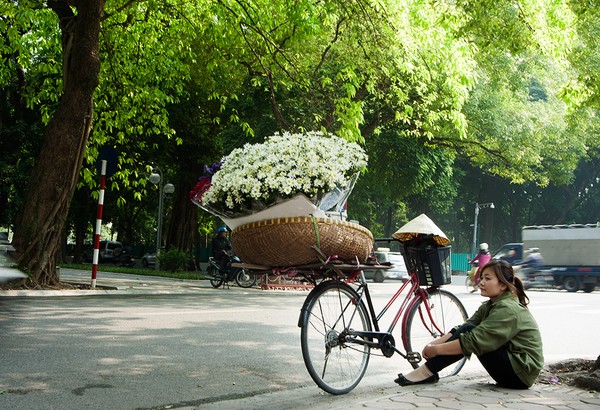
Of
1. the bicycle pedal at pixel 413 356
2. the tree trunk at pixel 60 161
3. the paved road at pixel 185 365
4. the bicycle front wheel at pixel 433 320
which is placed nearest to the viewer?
the paved road at pixel 185 365

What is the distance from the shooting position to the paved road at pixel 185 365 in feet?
16.1

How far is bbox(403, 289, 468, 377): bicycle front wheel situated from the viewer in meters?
6.00

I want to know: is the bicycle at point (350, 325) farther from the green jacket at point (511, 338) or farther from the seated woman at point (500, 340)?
the green jacket at point (511, 338)

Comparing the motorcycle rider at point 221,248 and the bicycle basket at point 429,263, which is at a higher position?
the motorcycle rider at point 221,248

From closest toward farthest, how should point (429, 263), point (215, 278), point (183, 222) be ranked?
point (429, 263), point (215, 278), point (183, 222)

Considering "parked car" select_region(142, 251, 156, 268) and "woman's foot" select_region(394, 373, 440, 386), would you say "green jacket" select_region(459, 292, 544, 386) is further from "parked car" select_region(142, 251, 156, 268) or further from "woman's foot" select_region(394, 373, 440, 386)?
"parked car" select_region(142, 251, 156, 268)

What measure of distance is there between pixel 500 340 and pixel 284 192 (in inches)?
69.6

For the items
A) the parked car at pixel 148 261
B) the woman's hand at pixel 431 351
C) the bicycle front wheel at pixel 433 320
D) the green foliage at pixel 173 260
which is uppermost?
the parked car at pixel 148 261

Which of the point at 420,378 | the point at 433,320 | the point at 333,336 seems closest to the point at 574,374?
the point at 433,320

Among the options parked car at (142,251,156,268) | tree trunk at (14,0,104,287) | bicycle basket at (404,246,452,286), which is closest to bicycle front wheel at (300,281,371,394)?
bicycle basket at (404,246,452,286)

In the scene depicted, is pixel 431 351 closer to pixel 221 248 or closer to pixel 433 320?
pixel 433 320

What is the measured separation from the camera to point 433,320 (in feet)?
20.7

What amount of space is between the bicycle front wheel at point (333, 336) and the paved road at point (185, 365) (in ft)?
0.54

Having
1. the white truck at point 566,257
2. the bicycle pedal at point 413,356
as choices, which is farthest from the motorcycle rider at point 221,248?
the bicycle pedal at point 413,356
